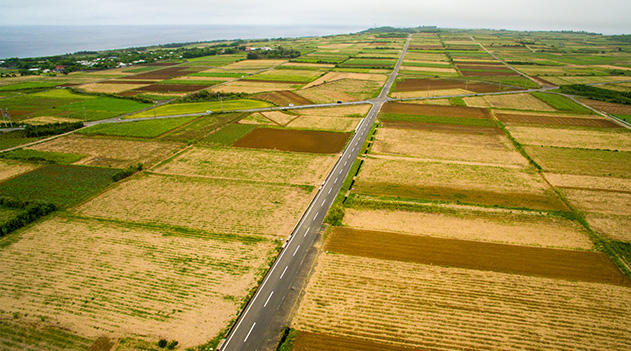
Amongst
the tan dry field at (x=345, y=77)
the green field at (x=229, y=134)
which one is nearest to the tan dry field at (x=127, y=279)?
the green field at (x=229, y=134)

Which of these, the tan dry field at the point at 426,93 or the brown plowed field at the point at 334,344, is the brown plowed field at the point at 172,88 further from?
the brown plowed field at the point at 334,344

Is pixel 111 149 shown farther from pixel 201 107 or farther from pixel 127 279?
pixel 127 279

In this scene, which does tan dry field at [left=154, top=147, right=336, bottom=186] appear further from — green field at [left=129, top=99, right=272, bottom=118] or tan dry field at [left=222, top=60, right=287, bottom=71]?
tan dry field at [left=222, top=60, right=287, bottom=71]

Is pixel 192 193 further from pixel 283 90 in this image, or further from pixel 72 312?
pixel 283 90

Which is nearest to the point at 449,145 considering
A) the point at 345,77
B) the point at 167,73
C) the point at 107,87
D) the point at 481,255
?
the point at 481,255

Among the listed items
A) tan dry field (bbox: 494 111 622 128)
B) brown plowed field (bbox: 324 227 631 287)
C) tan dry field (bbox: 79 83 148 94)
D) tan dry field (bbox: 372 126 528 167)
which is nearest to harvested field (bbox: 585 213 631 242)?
brown plowed field (bbox: 324 227 631 287)

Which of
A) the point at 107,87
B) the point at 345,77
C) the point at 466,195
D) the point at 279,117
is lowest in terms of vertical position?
the point at 466,195
